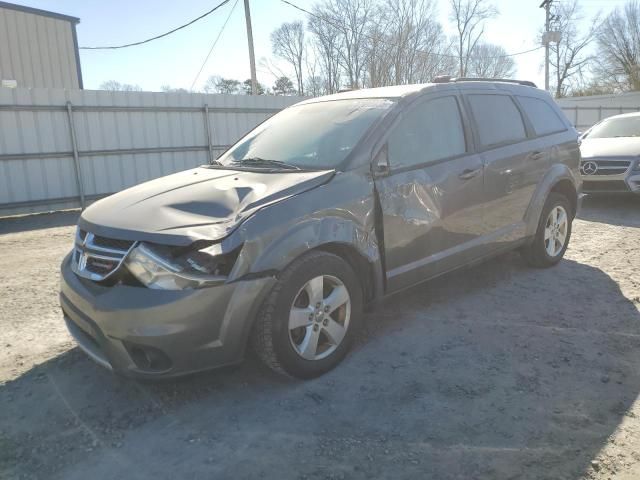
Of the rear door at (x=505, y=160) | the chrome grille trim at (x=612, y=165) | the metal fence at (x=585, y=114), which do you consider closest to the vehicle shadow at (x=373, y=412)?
the rear door at (x=505, y=160)

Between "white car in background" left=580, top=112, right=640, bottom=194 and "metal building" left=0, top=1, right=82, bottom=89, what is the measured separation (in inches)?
552

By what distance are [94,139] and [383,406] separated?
9591 mm

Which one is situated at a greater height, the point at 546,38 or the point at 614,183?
the point at 546,38

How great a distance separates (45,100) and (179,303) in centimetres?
898

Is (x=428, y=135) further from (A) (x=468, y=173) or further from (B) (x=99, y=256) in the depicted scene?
(B) (x=99, y=256)

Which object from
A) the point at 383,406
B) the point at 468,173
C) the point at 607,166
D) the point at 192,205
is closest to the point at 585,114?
the point at 607,166

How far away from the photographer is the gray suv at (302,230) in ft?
8.88

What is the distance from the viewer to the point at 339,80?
103 ft

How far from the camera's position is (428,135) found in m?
3.92

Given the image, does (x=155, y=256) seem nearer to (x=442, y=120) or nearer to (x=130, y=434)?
(x=130, y=434)

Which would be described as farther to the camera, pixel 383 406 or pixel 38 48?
pixel 38 48

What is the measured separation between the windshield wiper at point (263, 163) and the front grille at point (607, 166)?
652cm

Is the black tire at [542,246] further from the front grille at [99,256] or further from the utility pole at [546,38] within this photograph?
the utility pole at [546,38]

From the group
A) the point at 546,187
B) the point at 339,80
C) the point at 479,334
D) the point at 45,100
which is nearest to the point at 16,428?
the point at 479,334
